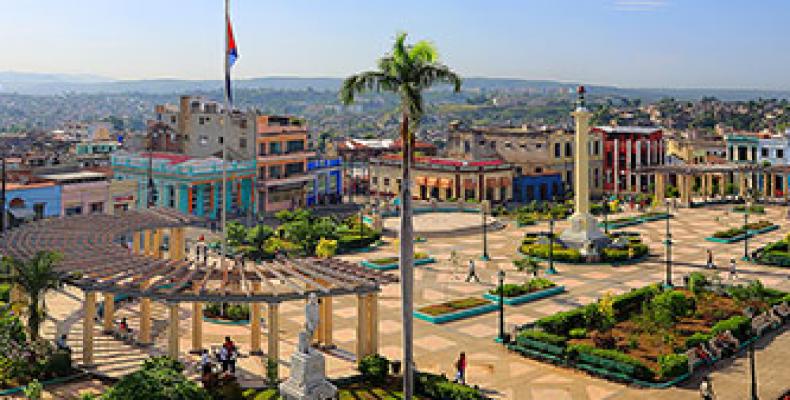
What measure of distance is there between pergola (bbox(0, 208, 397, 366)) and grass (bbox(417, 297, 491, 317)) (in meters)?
7.58

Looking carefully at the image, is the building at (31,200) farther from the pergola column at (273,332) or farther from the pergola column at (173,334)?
the pergola column at (273,332)

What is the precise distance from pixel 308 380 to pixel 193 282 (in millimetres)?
9948

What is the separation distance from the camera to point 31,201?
48.1m

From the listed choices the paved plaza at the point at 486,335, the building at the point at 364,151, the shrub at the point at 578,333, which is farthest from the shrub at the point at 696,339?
the building at the point at 364,151

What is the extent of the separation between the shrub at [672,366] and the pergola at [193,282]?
997cm

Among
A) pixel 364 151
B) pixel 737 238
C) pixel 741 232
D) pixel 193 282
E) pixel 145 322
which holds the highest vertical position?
pixel 364 151

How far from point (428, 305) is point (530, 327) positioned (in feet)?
22.0

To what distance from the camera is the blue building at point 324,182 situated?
3127 inches

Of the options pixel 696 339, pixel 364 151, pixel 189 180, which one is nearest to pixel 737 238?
pixel 696 339

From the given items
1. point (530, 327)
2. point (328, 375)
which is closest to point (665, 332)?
point (530, 327)

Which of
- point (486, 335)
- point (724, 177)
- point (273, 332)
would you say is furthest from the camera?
point (724, 177)

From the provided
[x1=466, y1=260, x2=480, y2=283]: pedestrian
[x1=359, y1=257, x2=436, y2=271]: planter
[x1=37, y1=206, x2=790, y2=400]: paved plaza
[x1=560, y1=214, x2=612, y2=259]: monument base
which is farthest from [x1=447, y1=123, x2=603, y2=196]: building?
[x1=466, y1=260, x2=480, y2=283]: pedestrian

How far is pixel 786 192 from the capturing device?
82.0m

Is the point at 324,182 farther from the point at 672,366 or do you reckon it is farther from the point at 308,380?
the point at 308,380
